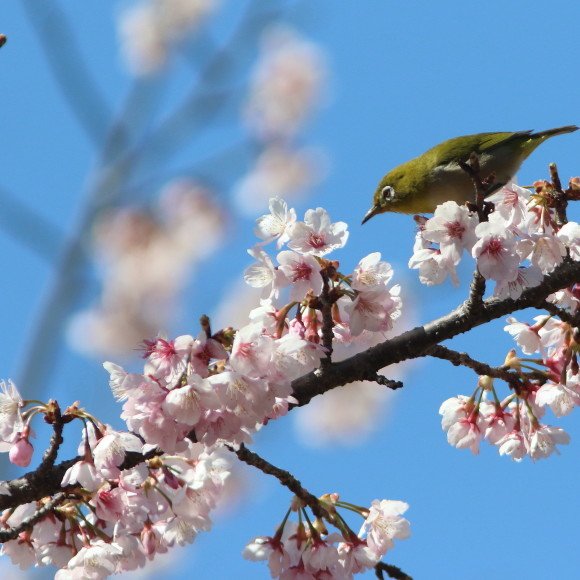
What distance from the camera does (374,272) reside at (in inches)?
120

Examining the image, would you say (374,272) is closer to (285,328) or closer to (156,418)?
(285,328)

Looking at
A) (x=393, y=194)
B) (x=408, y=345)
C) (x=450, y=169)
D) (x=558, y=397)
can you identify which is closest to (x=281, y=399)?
(x=408, y=345)

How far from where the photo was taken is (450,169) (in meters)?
5.69

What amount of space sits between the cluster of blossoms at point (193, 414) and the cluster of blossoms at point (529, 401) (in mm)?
537

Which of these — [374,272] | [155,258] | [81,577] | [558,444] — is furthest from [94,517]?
[155,258]

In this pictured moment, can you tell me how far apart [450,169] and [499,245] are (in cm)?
287

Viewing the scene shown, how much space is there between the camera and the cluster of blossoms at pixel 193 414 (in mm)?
2766

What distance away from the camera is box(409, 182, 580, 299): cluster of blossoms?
2926 millimetres

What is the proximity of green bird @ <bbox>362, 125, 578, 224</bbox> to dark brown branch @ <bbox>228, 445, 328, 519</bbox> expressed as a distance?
8.87 feet

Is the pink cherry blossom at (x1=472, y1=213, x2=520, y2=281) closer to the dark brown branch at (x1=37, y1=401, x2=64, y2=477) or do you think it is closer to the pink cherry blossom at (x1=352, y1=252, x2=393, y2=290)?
the pink cherry blossom at (x1=352, y1=252, x2=393, y2=290)

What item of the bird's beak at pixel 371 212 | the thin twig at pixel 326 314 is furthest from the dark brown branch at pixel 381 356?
the bird's beak at pixel 371 212

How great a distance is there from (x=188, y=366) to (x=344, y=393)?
8.95m

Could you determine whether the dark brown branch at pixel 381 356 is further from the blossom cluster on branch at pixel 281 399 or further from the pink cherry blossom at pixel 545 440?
the pink cherry blossom at pixel 545 440

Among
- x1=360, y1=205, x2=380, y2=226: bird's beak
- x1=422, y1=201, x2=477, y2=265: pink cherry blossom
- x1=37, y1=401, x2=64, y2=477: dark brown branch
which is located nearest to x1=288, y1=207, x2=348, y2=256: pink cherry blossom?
x1=422, y1=201, x2=477, y2=265: pink cherry blossom
